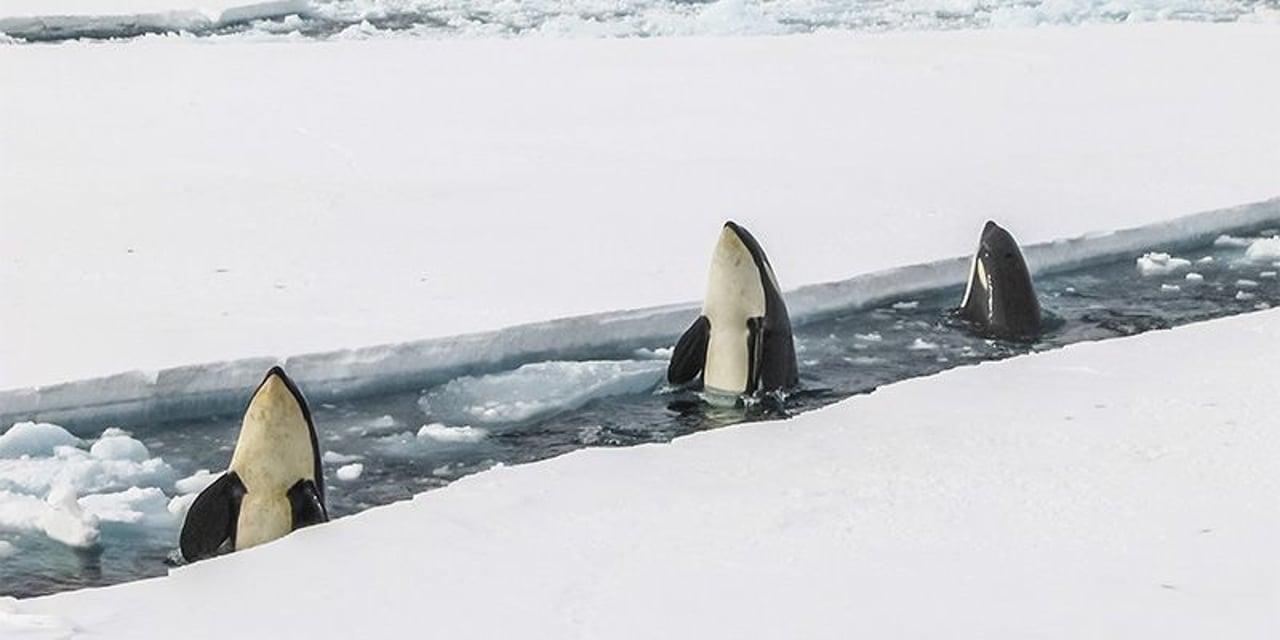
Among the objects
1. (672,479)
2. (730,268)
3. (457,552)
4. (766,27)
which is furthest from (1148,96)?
(457,552)

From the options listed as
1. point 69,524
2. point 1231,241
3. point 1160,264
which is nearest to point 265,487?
point 69,524

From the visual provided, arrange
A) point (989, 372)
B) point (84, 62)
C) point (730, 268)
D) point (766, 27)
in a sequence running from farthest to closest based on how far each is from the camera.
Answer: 1. point (766, 27)
2. point (84, 62)
3. point (730, 268)
4. point (989, 372)

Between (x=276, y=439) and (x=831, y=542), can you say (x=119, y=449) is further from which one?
(x=831, y=542)

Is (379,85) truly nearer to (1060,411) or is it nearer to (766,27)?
(766,27)

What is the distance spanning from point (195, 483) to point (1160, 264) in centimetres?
435

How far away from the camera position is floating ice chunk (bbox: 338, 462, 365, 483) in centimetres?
555

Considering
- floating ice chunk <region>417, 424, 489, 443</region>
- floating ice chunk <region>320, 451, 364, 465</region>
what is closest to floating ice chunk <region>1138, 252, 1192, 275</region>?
floating ice chunk <region>417, 424, 489, 443</region>

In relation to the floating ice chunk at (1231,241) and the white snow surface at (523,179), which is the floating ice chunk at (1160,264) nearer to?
the white snow surface at (523,179)

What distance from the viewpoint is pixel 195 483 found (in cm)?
541

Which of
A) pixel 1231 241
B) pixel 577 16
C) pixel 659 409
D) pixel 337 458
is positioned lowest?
pixel 1231 241

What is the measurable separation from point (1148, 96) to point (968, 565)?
827cm

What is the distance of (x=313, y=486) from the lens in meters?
5.04

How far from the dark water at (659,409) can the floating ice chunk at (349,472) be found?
0.8 inches

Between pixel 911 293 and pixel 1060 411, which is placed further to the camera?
pixel 911 293
